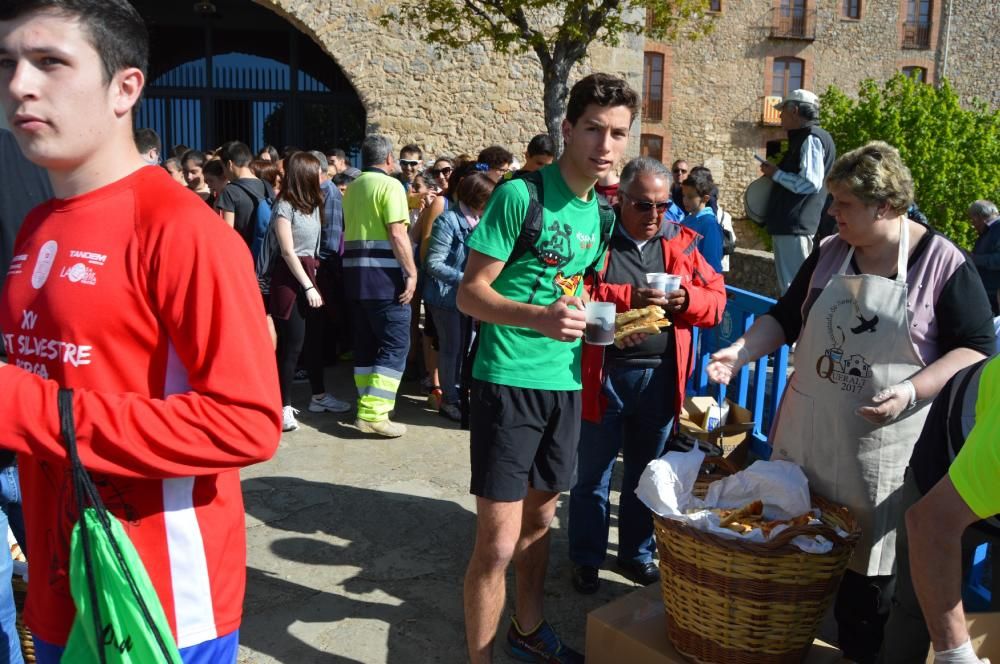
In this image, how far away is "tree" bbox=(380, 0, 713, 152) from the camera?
585 inches

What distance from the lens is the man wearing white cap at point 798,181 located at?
19.4ft

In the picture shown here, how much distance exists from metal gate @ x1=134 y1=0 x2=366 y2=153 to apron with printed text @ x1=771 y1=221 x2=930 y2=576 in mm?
17258

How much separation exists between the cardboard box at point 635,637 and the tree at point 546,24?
1230cm

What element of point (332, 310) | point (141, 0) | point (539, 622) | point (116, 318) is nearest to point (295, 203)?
point (332, 310)

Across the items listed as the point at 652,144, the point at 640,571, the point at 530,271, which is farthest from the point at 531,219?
the point at 652,144

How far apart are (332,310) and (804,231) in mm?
3607

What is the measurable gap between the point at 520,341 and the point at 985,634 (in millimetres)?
1473

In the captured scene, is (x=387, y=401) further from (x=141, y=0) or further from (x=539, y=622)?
(x=141, y=0)

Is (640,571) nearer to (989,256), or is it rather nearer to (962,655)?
(962,655)

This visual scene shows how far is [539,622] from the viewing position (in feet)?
10.4

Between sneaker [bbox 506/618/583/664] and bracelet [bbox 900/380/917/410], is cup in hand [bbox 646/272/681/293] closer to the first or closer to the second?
bracelet [bbox 900/380/917/410]

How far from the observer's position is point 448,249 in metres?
5.98

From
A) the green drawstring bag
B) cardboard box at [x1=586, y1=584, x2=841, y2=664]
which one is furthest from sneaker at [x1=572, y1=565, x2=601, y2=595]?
the green drawstring bag

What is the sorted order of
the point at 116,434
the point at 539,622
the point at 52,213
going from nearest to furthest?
the point at 116,434, the point at 52,213, the point at 539,622
